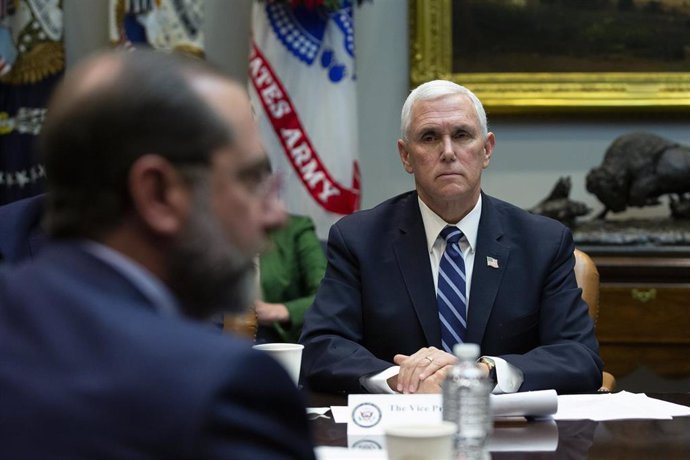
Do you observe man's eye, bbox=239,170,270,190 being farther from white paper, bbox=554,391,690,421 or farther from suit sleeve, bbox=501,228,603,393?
suit sleeve, bbox=501,228,603,393

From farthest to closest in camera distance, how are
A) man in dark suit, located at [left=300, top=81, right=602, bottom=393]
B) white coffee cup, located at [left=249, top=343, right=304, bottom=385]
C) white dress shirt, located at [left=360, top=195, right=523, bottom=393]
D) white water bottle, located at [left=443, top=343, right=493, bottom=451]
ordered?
1. white dress shirt, located at [left=360, top=195, right=523, bottom=393]
2. man in dark suit, located at [left=300, top=81, right=602, bottom=393]
3. white coffee cup, located at [left=249, top=343, right=304, bottom=385]
4. white water bottle, located at [left=443, top=343, right=493, bottom=451]

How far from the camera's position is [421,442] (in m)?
1.60

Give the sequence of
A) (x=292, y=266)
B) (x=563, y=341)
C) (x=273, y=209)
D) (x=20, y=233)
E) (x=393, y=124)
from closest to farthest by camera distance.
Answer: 1. (x=273, y=209)
2. (x=20, y=233)
3. (x=563, y=341)
4. (x=292, y=266)
5. (x=393, y=124)

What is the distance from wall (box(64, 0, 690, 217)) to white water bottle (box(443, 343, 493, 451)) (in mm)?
3883

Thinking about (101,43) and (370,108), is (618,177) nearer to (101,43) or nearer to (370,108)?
(370,108)

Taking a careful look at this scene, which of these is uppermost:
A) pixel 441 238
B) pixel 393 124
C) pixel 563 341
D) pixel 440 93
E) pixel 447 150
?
pixel 393 124

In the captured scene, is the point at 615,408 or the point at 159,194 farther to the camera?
the point at 615,408

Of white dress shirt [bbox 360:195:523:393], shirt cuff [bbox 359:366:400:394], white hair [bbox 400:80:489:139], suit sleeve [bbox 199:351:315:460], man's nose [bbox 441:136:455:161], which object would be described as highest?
white hair [bbox 400:80:489:139]

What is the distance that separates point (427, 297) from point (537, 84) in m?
2.93

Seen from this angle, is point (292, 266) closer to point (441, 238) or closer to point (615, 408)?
point (441, 238)

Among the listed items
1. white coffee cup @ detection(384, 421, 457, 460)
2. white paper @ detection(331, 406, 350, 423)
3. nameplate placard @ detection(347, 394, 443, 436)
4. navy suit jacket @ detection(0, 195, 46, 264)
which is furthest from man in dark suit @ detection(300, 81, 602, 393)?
white coffee cup @ detection(384, 421, 457, 460)

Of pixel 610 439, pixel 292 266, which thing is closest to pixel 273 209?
pixel 610 439

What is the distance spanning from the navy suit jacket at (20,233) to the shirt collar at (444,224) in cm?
123

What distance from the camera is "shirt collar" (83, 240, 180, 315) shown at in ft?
3.39
